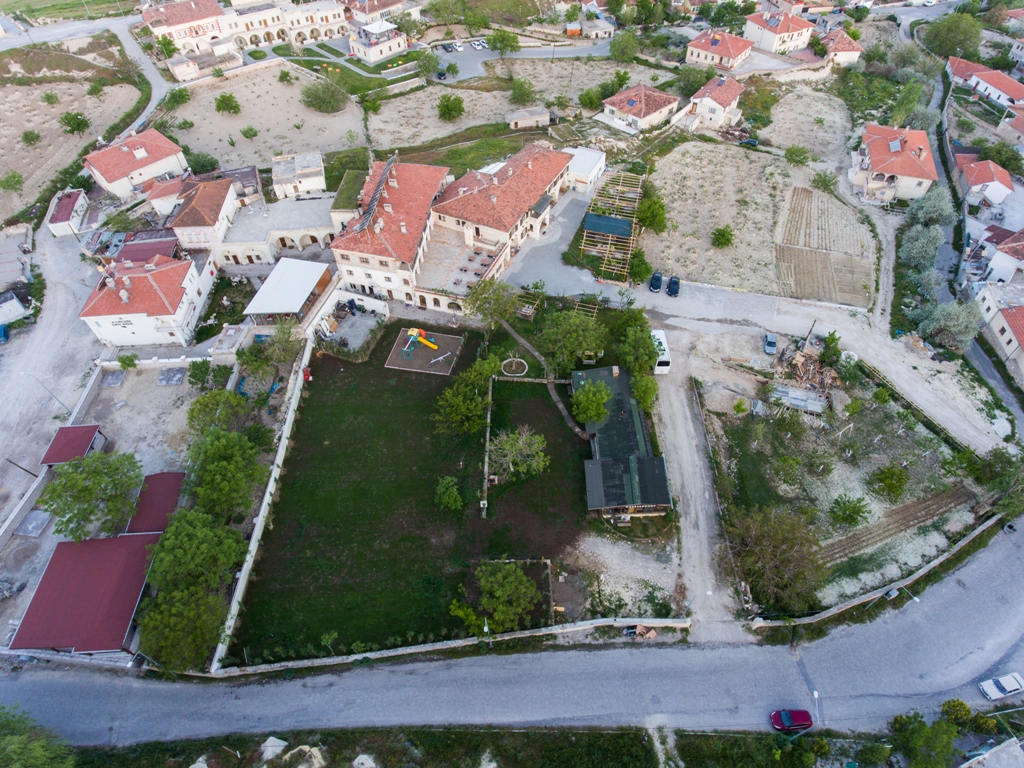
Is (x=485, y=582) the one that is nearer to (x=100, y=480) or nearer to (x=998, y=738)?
(x=100, y=480)

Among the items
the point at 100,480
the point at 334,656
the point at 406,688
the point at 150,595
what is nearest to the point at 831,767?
the point at 406,688

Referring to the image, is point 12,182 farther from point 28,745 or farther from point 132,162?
point 28,745

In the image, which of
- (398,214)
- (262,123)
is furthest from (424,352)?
(262,123)

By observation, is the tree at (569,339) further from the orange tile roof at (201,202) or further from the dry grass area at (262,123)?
the dry grass area at (262,123)

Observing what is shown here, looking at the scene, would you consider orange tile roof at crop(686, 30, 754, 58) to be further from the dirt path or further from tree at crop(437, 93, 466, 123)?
the dirt path

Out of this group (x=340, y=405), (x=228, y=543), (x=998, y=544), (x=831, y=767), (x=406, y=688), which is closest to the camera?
(x=831, y=767)
